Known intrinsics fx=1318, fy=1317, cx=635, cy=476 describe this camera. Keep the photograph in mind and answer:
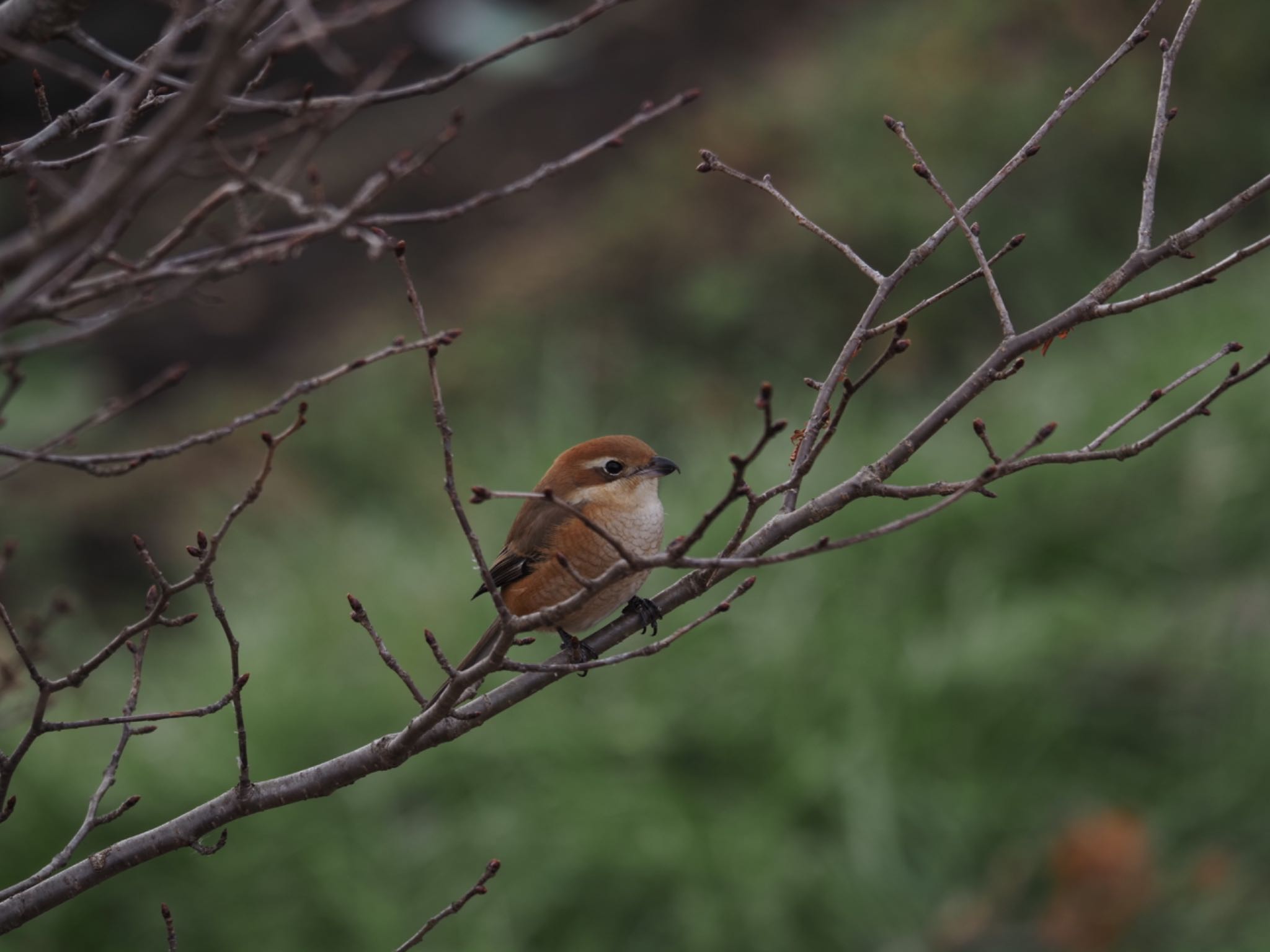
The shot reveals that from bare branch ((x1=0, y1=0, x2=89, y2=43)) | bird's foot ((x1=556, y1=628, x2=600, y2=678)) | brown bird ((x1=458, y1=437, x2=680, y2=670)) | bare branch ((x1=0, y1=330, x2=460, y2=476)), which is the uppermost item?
bare branch ((x1=0, y1=0, x2=89, y2=43))

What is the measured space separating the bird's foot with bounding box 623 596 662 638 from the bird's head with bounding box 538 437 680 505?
0.34m

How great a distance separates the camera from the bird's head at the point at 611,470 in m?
3.29

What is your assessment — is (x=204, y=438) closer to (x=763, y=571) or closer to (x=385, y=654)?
(x=385, y=654)

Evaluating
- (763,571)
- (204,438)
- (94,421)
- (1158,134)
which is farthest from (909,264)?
(763,571)

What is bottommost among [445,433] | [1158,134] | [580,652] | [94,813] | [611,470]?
[94,813]

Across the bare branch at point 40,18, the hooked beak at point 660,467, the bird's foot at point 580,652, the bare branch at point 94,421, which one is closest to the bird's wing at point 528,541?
the hooked beak at point 660,467

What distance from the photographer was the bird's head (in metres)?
3.29

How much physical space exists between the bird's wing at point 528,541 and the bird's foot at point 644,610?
42 cm

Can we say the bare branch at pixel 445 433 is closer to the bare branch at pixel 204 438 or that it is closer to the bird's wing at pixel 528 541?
the bare branch at pixel 204 438

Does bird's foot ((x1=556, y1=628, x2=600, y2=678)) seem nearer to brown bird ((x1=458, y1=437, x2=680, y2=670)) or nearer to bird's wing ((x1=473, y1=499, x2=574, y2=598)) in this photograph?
brown bird ((x1=458, y1=437, x2=680, y2=670))

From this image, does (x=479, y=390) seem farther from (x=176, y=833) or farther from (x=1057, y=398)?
(x=176, y=833)

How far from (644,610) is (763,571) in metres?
2.92

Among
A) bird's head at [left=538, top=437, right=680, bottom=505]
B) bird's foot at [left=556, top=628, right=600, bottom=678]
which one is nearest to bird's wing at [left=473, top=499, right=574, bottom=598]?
bird's head at [left=538, top=437, right=680, bottom=505]

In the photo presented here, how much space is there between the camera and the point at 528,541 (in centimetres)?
351
